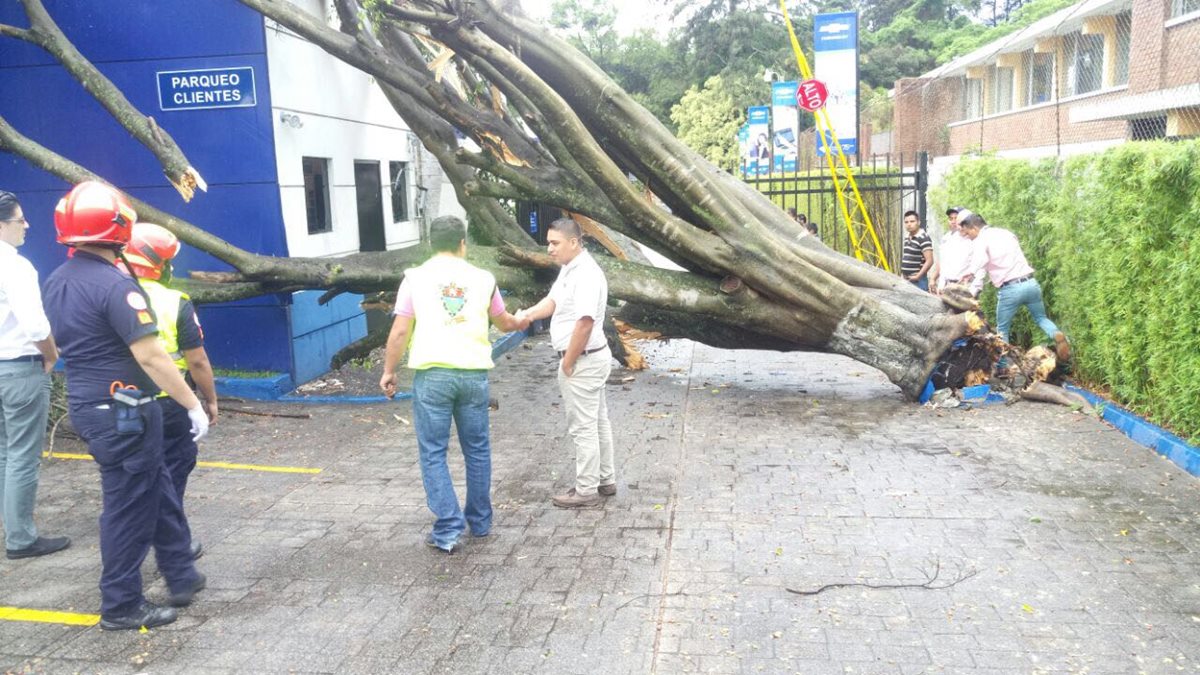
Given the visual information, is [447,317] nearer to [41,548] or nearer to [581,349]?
[581,349]

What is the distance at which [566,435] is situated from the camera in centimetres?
803

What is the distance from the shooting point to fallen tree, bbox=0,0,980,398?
8852 mm

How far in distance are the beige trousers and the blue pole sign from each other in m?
5.38

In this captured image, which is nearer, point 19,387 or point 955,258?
point 19,387

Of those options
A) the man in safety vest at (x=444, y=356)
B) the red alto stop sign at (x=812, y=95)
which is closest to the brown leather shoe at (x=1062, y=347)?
the man in safety vest at (x=444, y=356)

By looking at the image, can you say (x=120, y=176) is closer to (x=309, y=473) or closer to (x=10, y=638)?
(x=309, y=473)

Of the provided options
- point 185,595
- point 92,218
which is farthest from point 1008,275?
point 92,218

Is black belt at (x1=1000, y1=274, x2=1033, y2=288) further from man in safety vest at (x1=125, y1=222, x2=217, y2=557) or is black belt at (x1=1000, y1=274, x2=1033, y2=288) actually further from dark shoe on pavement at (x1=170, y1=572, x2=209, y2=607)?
dark shoe on pavement at (x1=170, y1=572, x2=209, y2=607)

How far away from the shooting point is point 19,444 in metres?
5.28

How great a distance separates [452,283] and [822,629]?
262cm

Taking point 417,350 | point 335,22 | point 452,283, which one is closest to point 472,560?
point 417,350

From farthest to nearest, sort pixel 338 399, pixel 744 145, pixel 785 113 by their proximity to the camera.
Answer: pixel 744 145
pixel 785 113
pixel 338 399

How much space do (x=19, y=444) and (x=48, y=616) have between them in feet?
3.81

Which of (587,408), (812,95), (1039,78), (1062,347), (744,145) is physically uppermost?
(1039,78)
